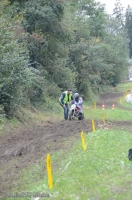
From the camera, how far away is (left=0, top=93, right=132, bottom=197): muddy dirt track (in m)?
10.6

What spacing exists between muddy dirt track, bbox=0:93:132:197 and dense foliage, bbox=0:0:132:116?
319cm

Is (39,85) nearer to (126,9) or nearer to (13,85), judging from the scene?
(13,85)

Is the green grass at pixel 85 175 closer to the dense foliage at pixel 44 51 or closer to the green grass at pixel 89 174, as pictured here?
the green grass at pixel 89 174

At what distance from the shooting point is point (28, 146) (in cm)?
1420

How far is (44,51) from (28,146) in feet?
59.2

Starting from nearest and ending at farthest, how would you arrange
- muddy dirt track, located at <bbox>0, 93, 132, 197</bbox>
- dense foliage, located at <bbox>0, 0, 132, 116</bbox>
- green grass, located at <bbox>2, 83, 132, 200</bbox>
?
green grass, located at <bbox>2, 83, 132, 200</bbox>, muddy dirt track, located at <bbox>0, 93, 132, 197</bbox>, dense foliage, located at <bbox>0, 0, 132, 116</bbox>

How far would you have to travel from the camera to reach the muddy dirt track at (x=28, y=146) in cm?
1059

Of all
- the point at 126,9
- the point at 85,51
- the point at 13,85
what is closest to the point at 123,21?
the point at 126,9

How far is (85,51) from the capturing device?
45688 mm

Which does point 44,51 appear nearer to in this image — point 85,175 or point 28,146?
point 28,146

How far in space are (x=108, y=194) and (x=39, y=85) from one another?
21.0 metres

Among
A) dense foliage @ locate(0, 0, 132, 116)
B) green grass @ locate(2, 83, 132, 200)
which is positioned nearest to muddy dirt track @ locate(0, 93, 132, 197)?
green grass @ locate(2, 83, 132, 200)

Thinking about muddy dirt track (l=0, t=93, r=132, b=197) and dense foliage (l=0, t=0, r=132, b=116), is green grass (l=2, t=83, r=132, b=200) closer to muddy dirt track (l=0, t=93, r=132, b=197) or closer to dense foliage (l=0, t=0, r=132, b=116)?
muddy dirt track (l=0, t=93, r=132, b=197)

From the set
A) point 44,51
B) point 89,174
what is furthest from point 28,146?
point 44,51
